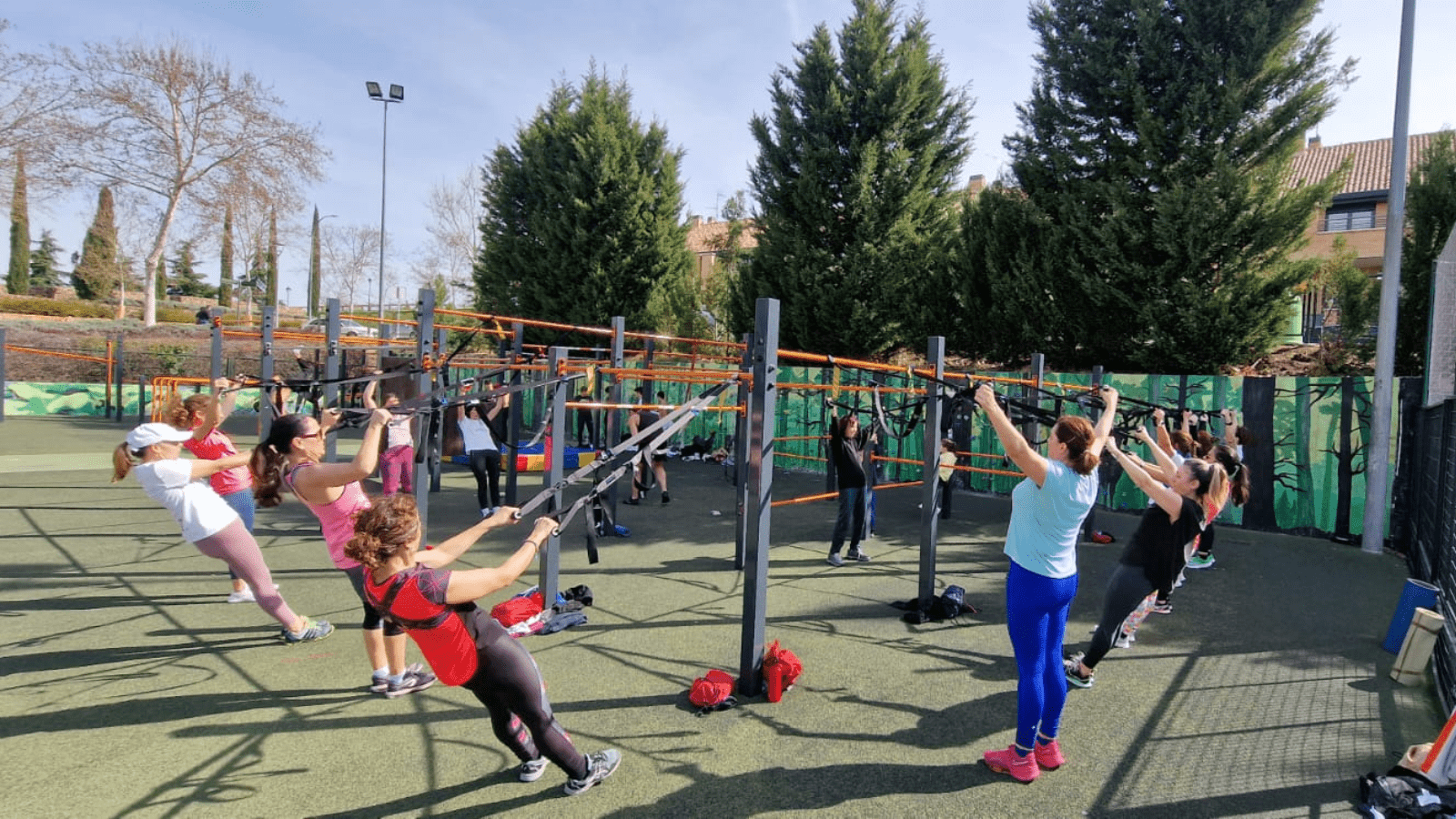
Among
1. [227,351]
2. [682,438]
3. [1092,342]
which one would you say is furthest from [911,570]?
[227,351]

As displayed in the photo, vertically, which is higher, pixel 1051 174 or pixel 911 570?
pixel 1051 174

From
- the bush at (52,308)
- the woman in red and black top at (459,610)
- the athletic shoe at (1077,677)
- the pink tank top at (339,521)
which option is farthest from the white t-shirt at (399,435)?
the bush at (52,308)

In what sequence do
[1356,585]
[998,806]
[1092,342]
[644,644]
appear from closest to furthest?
[998,806] < [644,644] < [1356,585] < [1092,342]

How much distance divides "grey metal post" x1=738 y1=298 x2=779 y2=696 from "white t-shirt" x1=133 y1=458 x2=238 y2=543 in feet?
10.7

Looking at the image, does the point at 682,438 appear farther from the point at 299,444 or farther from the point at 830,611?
the point at 299,444

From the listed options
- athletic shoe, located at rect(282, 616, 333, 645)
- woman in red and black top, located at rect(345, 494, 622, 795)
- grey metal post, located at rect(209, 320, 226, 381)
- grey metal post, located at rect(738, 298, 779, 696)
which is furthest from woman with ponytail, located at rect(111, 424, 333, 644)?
grey metal post, located at rect(209, 320, 226, 381)

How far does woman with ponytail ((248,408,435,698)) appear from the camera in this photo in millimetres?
4160

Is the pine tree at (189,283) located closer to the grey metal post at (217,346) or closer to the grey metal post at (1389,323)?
the grey metal post at (217,346)

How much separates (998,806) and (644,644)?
2614 mm

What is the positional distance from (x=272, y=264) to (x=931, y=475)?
44.8m

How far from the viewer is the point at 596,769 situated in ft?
11.4

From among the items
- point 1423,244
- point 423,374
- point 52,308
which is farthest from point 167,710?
point 52,308

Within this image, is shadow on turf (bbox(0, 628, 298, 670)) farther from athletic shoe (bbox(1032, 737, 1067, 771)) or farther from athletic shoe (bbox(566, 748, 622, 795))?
athletic shoe (bbox(1032, 737, 1067, 771))

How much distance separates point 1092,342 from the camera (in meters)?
13.8
